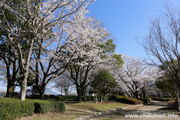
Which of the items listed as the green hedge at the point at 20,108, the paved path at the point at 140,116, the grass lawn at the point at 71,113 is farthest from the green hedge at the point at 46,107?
the paved path at the point at 140,116

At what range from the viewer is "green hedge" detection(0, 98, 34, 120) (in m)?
4.95

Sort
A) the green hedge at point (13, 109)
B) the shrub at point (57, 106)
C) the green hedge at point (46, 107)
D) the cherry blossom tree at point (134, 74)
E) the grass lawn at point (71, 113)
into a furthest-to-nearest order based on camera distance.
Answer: the cherry blossom tree at point (134, 74)
the shrub at point (57, 106)
the green hedge at point (46, 107)
the grass lawn at point (71, 113)
the green hedge at point (13, 109)

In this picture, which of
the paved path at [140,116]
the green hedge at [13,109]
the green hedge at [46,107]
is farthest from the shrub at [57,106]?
the paved path at [140,116]

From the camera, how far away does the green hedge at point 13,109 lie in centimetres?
495

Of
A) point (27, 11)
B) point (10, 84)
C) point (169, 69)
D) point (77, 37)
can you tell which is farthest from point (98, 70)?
point (27, 11)

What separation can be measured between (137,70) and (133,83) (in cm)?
273

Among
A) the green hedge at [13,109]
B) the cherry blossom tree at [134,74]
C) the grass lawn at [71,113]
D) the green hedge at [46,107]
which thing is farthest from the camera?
the cherry blossom tree at [134,74]

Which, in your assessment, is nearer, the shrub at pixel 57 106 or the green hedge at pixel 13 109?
the green hedge at pixel 13 109

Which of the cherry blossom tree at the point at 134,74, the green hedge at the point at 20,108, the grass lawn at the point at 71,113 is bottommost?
the grass lawn at the point at 71,113

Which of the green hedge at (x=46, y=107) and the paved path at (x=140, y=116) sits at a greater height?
the green hedge at (x=46, y=107)

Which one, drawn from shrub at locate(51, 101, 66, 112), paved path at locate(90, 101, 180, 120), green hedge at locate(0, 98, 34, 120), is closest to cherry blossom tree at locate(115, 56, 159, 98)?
paved path at locate(90, 101, 180, 120)

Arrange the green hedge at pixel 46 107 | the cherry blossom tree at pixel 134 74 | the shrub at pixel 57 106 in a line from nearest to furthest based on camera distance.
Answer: the green hedge at pixel 46 107, the shrub at pixel 57 106, the cherry blossom tree at pixel 134 74

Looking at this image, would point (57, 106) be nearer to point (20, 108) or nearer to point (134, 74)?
point (20, 108)

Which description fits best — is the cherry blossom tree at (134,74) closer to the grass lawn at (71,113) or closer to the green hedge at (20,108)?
the grass lawn at (71,113)
